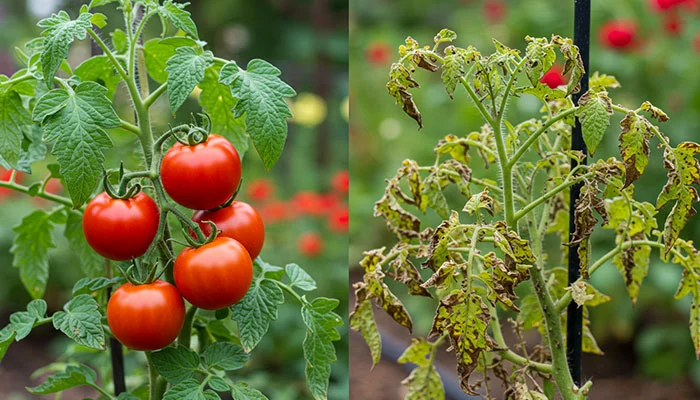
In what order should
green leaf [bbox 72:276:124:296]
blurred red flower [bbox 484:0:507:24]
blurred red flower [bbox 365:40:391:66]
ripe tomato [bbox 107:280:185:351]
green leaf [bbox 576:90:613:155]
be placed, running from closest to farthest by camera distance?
green leaf [bbox 576:90:613:155] → ripe tomato [bbox 107:280:185:351] → green leaf [bbox 72:276:124:296] → blurred red flower [bbox 484:0:507:24] → blurred red flower [bbox 365:40:391:66]

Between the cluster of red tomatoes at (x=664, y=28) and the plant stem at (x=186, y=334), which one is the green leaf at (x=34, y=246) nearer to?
the plant stem at (x=186, y=334)

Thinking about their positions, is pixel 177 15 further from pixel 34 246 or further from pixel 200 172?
pixel 34 246

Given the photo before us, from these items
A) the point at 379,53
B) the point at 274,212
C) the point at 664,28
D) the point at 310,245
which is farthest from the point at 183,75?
the point at 379,53

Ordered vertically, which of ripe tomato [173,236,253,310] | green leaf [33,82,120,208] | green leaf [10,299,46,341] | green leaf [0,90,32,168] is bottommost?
green leaf [10,299,46,341]

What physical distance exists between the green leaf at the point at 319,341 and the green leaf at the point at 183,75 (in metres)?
0.34

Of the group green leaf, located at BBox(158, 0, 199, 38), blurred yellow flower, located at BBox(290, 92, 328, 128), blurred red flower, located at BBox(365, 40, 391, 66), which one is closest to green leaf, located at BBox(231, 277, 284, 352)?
green leaf, located at BBox(158, 0, 199, 38)

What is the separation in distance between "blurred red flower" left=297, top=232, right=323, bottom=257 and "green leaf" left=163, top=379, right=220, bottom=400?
5.50 feet

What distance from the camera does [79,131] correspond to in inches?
34.4

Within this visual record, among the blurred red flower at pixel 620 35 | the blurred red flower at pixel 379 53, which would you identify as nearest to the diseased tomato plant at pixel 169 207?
the blurred red flower at pixel 620 35

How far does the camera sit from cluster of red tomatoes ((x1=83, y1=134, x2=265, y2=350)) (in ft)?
3.00

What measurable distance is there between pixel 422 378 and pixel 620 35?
72.0 inches

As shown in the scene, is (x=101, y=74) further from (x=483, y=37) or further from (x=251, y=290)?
(x=483, y=37)

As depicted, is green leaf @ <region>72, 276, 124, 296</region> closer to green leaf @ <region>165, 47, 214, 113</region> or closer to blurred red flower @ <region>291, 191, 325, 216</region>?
green leaf @ <region>165, 47, 214, 113</region>

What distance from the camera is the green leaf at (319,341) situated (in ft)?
3.36
